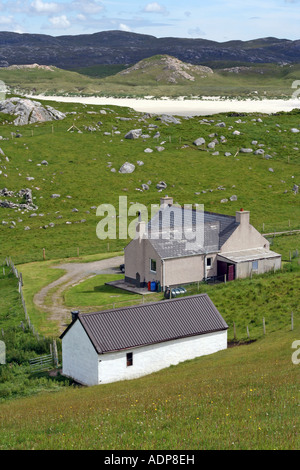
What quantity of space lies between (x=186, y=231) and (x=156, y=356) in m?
23.4

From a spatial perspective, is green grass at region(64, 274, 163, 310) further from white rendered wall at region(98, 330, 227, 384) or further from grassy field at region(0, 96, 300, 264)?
grassy field at region(0, 96, 300, 264)

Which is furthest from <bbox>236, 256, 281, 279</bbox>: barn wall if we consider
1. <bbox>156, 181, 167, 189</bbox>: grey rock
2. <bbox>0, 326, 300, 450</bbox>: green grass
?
<bbox>156, 181, 167, 189</bbox>: grey rock

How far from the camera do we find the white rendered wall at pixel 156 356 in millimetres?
37094

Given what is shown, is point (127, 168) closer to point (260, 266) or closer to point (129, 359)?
point (260, 266)

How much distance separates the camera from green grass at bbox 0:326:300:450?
17.7m

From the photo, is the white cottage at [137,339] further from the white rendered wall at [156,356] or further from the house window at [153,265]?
the house window at [153,265]

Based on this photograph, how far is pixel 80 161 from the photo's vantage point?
10481 centimetres

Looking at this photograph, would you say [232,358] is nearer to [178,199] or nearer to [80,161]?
[178,199]

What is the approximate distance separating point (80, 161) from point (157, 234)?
49.2 m

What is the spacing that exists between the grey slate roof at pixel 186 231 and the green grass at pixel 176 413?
958 inches

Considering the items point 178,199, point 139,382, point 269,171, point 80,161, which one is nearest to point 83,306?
point 139,382

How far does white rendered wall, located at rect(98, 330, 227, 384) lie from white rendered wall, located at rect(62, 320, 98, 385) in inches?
27.1
